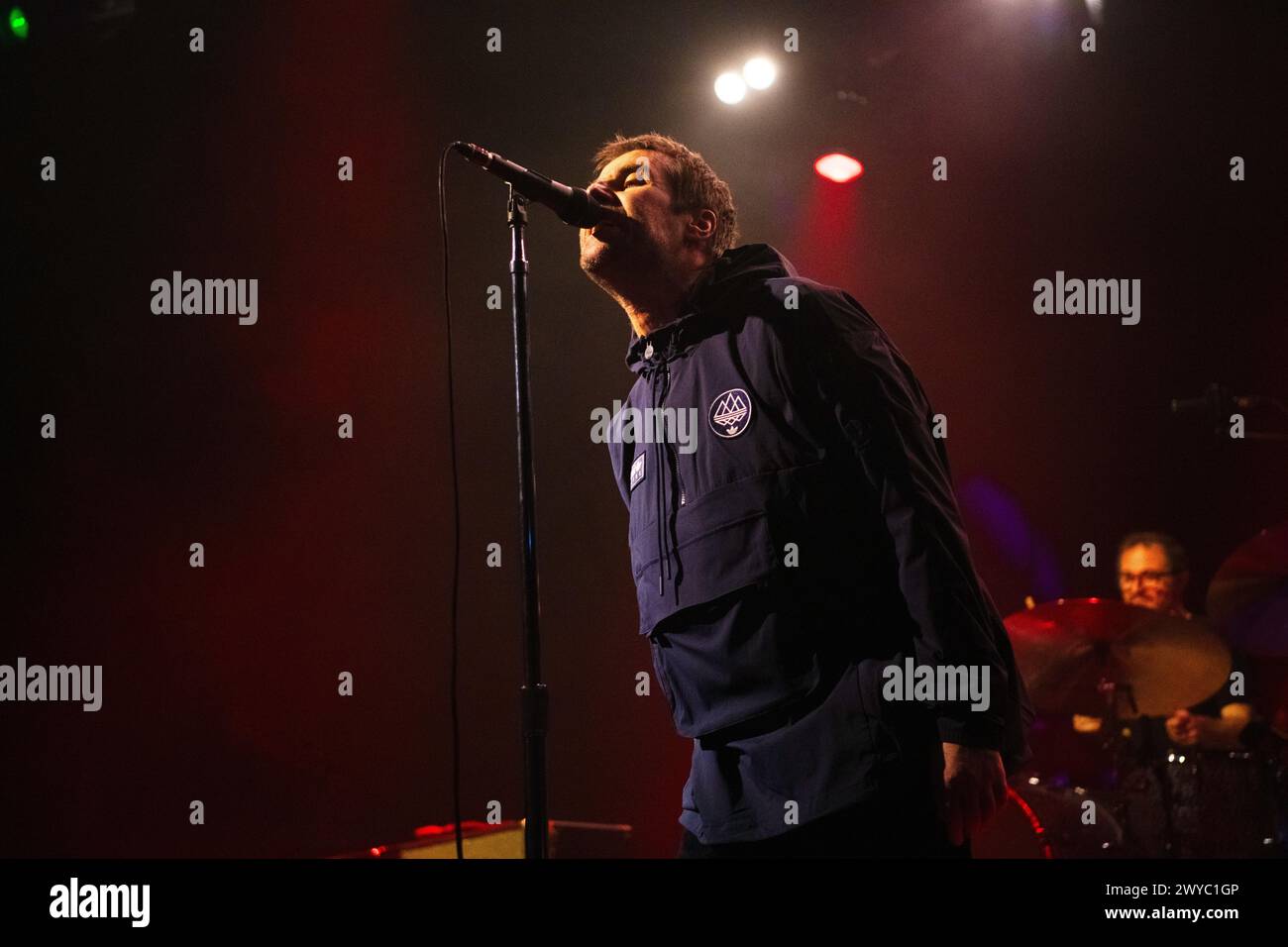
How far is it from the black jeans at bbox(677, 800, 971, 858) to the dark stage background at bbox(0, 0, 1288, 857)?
2.23 m

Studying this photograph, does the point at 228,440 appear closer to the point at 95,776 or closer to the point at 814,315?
the point at 95,776

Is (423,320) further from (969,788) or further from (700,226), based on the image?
(969,788)

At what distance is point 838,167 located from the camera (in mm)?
3980

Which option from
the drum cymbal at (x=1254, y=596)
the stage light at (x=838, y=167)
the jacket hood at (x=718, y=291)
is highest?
the stage light at (x=838, y=167)

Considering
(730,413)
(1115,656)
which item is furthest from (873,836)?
(1115,656)

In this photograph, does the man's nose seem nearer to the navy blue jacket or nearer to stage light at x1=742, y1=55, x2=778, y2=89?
the navy blue jacket

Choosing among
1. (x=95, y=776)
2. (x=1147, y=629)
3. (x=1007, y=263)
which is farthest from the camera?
(x=1007, y=263)

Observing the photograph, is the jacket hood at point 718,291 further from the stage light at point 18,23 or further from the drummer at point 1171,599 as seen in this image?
the drummer at point 1171,599

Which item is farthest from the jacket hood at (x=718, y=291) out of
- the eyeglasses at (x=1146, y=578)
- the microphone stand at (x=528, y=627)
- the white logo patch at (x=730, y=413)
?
the eyeglasses at (x=1146, y=578)

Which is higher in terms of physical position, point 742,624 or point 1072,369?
point 1072,369

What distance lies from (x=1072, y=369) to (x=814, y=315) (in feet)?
9.12

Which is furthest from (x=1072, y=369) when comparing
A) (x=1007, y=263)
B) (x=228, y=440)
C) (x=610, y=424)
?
(x=228, y=440)

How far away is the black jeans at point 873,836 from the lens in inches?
63.4

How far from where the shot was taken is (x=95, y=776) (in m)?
3.33
